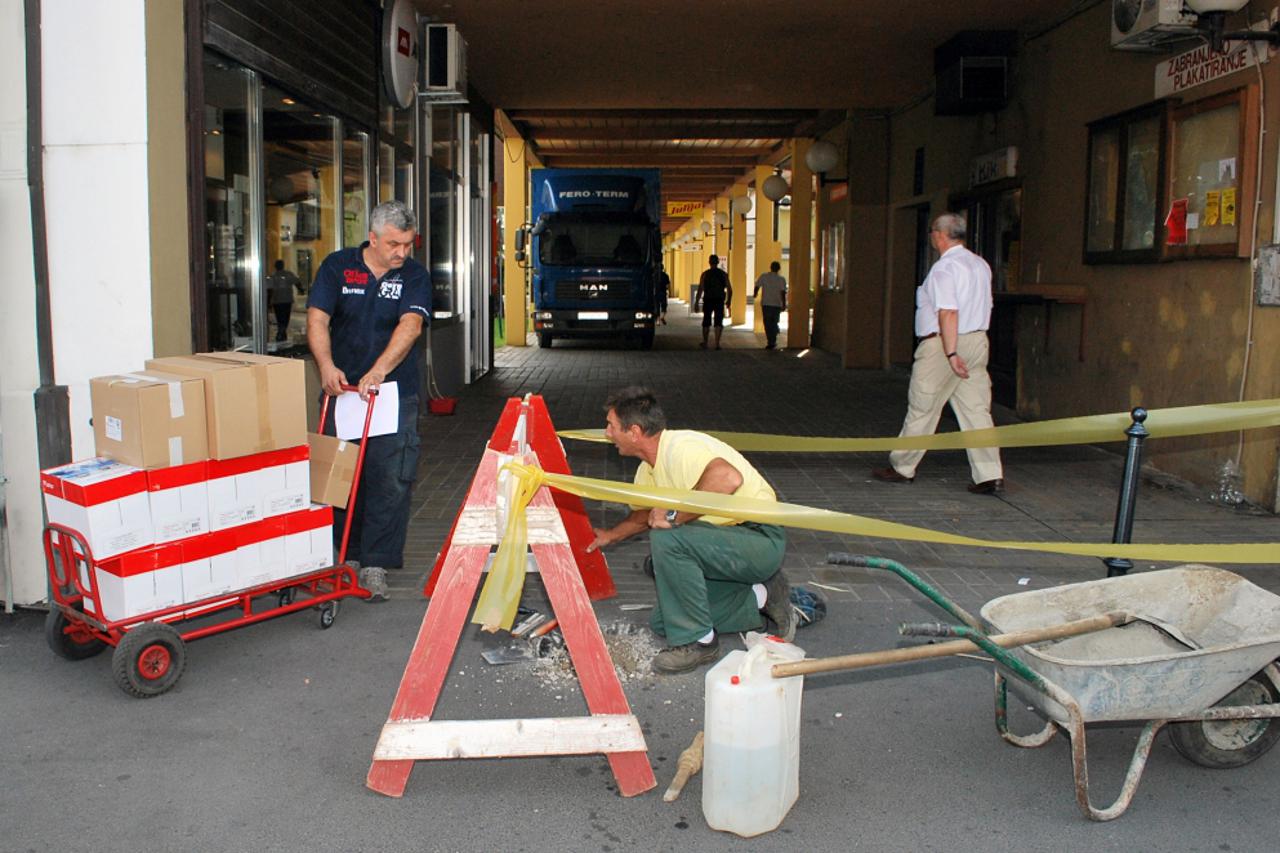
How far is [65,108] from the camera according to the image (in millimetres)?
5082

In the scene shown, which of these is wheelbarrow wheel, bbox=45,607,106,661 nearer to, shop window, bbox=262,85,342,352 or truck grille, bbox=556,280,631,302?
shop window, bbox=262,85,342,352

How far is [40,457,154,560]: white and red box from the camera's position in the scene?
13.9 feet

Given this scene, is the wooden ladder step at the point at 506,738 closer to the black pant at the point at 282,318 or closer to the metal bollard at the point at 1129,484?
the metal bollard at the point at 1129,484

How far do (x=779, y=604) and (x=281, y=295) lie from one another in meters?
4.55

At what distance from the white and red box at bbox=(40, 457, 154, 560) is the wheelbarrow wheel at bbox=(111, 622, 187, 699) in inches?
12.5

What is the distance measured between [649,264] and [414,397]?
17.3 meters

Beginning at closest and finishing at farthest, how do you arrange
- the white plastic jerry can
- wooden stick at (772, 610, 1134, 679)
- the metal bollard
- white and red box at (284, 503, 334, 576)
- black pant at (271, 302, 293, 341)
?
1. wooden stick at (772, 610, 1134, 679)
2. the white plastic jerry can
3. the metal bollard
4. white and red box at (284, 503, 334, 576)
5. black pant at (271, 302, 293, 341)

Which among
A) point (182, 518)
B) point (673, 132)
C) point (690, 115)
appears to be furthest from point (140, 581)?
point (673, 132)

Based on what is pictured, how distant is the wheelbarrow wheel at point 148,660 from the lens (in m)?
4.26

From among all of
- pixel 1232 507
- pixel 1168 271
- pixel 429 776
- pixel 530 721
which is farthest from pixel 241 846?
pixel 1168 271

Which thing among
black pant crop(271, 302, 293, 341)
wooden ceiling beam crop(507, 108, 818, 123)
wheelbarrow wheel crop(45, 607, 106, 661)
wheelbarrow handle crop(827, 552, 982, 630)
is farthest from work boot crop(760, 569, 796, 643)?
wooden ceiling beam crop(507, 108, 818, 123)

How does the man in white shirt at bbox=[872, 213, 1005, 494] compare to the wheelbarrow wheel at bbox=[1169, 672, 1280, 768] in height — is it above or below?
above

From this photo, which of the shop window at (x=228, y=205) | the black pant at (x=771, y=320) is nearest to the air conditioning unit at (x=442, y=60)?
the shop window at (x=228, y=205)

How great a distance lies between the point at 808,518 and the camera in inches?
154
